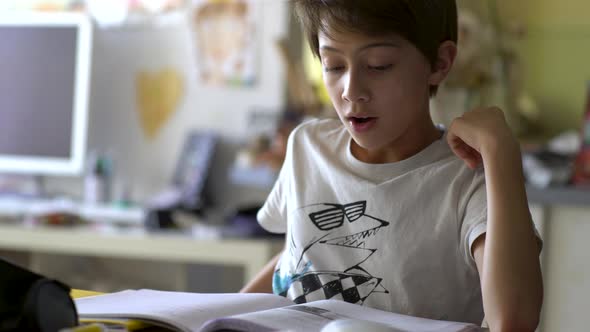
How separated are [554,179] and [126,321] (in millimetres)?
1584

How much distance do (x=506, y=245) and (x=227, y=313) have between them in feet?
0.89

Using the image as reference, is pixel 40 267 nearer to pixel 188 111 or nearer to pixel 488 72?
pixel 188 111

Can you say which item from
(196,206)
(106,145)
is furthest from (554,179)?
(106,145)

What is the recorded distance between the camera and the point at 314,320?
68 centimetres

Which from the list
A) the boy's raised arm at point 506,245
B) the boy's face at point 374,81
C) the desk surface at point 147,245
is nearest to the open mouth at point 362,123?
the boy's face at point 374,81

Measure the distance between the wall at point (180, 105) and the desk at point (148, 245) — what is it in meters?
0.41

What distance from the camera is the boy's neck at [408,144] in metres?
0.95

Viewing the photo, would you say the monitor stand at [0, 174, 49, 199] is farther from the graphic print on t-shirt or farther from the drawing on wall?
the graphic print on t-shirt

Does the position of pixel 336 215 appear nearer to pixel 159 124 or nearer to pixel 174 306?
pixel 174 306

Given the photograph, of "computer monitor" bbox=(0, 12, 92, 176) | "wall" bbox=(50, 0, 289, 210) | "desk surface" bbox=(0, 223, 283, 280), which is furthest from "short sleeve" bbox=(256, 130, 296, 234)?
"computer monitor" bbox=(0, 12, 92, 176)

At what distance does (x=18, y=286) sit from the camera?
2.06ft

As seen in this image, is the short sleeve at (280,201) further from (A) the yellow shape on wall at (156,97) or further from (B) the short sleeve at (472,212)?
(A) the yellow shape on wall at (156,97)

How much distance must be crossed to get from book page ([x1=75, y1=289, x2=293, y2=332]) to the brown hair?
30 centimetres

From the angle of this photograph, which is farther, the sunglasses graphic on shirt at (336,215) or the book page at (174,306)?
the sunglasses graphic on shirt at (336,215)
